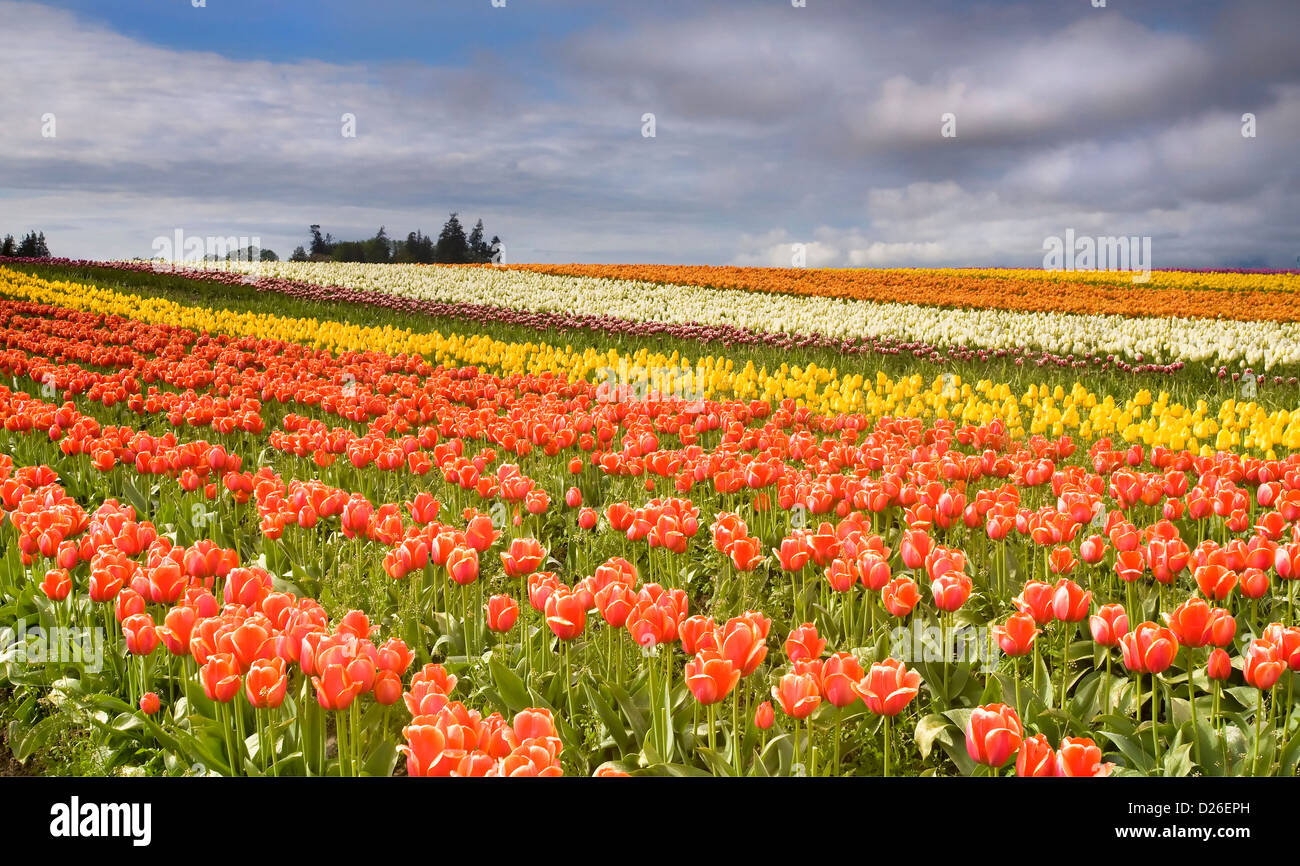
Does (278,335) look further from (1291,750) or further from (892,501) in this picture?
(1291,750)

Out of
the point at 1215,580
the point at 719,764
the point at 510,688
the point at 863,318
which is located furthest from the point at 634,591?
the point at 863,318

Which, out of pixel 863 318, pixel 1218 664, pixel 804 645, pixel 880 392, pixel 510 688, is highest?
pixel 863 318

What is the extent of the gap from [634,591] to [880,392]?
711 centimetres

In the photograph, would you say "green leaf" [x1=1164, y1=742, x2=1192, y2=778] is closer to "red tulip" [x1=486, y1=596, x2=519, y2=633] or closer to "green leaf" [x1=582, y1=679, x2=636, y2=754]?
"green leaf" [x1=582, y1=679, x2=636, y2=754]

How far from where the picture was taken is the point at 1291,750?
9.66ft

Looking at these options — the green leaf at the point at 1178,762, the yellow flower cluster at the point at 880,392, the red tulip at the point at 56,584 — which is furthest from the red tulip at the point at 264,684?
the yellow flower cluster at the point at 880,392

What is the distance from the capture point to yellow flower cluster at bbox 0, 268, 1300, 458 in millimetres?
7002

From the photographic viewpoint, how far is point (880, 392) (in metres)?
9.93

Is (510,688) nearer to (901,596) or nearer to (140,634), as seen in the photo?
(140,634)

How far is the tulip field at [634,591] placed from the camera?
8.99 feet

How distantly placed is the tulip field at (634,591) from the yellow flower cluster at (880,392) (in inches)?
4.1

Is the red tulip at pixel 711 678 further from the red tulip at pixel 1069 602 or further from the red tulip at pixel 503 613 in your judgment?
the red tulip at pixel 1069 602

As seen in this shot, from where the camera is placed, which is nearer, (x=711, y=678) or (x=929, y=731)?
(x=711, y=678)
